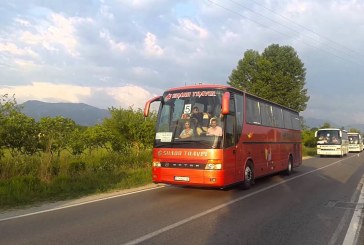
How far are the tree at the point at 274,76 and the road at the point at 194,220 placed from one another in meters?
36.8

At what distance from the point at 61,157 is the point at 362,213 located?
33.9 feet

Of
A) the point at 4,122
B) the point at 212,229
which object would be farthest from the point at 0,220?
the point at 4,122

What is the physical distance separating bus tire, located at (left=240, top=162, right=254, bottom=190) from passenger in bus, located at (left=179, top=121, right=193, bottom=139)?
2.54m

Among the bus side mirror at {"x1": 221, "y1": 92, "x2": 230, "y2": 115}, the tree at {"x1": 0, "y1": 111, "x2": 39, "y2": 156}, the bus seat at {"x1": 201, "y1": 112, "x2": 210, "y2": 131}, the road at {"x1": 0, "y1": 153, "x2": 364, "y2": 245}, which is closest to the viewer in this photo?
the road at {"x1": 0, "y1": 153, "x2": 364, "y2": 245}

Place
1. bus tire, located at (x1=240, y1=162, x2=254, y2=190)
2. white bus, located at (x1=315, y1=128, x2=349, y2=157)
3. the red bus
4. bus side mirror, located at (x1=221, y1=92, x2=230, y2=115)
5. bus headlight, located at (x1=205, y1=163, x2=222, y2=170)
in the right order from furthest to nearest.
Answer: white bus, located at (x1=315, y1=128, x2=349, y2=157) → bus tire, located at (x1=240, y1=162, x2=254, y2=190) → the red bus → bus headlight, located at (x1=205, y1=163, x2=222, y2=170) → bus side mirror, located at (x1=221, y1=92, x2=230, y2=115)

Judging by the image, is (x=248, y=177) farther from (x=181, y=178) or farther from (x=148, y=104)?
(x=148, y=104)

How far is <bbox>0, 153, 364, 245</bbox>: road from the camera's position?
22.3ft

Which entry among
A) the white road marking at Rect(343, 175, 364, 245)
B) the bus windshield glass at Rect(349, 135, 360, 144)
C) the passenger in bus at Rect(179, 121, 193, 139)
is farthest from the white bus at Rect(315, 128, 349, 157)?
the passenger in bus at Rect(179, 121, 193, 139)

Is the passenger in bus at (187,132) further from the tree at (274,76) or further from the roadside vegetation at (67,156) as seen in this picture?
the tree at (274,76)

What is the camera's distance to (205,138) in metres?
11.3

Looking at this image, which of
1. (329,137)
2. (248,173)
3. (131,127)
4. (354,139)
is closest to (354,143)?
(354,139)

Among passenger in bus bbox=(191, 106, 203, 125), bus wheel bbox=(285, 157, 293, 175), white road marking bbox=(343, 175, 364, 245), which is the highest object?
passenger in bus bbox=(191, 106, 203, 125)

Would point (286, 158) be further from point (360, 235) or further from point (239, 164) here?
point (360, 235)

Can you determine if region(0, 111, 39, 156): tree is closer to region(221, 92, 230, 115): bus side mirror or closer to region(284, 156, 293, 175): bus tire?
region(221, 92, 230, 115): bus side mirror
